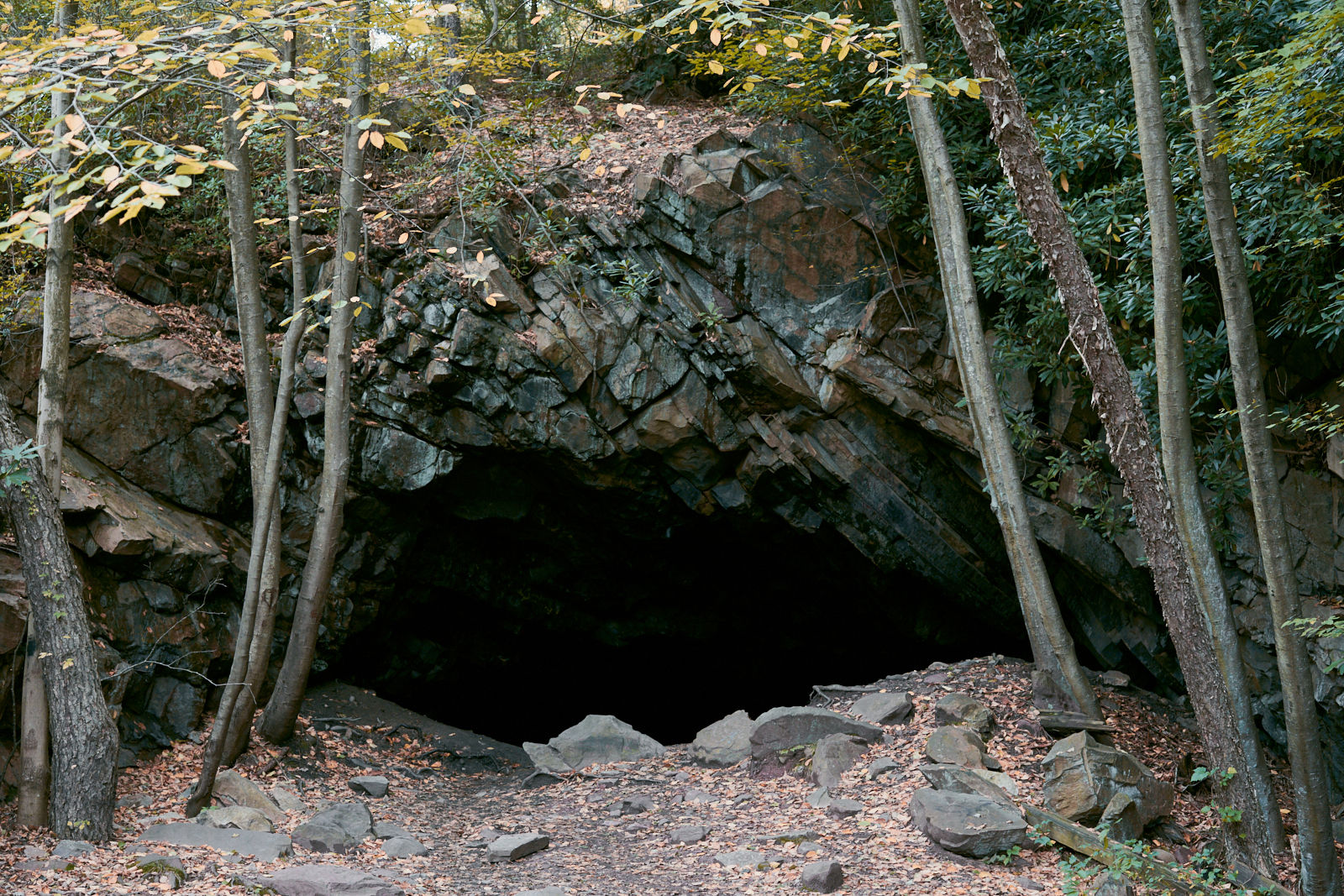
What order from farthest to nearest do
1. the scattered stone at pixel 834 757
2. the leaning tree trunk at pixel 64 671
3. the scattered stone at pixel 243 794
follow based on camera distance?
the scattered stone at pixel 834 757 → the scattered stone at pixel 243 794 → the leaning tree trunk at pixel 64 671

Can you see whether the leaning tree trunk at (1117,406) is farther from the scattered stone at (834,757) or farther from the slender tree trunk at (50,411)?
the slender tree trunk at (50,411)

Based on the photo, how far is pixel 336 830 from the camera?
5629mm

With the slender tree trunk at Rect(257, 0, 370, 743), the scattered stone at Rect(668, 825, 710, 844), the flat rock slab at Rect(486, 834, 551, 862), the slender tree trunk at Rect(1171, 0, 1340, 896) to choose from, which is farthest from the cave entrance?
the slender tree trunk at Rect(1171, 0, 1340, 896)

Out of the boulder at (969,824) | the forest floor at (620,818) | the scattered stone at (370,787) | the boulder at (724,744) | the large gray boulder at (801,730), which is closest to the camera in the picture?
the forest floor at (620,818)

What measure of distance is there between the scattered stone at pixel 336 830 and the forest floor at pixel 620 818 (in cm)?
10

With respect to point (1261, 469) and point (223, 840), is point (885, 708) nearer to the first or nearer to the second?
point (1261, 469)

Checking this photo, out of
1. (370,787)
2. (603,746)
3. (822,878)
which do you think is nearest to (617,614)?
(603,746)

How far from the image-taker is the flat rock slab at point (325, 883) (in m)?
4.34

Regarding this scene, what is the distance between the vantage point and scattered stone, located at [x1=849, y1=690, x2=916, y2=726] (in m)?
7.08

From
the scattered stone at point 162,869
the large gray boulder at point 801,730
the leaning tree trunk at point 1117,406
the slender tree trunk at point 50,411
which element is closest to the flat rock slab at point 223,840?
the scattered stone at point 162,869

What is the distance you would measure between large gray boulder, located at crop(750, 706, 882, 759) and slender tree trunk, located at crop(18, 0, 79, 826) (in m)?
5.01

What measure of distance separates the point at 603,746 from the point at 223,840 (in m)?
3.56

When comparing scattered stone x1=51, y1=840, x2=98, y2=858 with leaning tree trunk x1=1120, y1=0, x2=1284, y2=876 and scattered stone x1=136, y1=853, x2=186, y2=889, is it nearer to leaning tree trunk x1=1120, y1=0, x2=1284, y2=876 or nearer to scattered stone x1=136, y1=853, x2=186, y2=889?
scattered stone x1=136, y1=853, x2=186, y2=889

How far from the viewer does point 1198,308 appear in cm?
725
